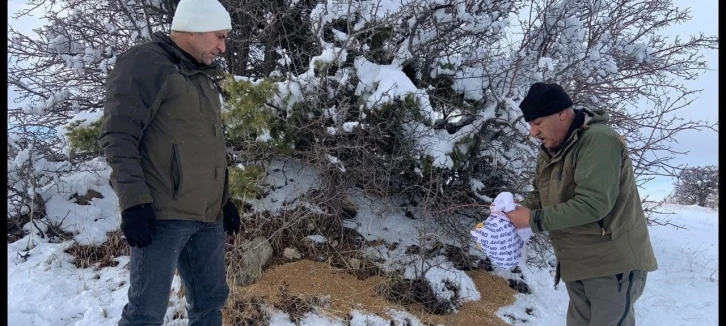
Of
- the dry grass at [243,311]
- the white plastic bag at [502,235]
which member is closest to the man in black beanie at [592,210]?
the white plastic bag at [502,235]

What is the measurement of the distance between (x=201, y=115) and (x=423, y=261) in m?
2.34

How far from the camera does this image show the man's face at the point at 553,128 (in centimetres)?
250

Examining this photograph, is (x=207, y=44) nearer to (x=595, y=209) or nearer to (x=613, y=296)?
(x=595, y=209)

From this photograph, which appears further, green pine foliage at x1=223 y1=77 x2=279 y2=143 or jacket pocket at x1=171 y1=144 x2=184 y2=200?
green pine foliage at x1=223 y1=77 x2=279 y2=143

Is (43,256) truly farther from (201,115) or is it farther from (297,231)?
(201,115)

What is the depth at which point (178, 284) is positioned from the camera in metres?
3.88

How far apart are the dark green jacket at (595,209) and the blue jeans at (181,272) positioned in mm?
1605

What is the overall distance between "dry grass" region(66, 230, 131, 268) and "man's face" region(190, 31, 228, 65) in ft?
8.72

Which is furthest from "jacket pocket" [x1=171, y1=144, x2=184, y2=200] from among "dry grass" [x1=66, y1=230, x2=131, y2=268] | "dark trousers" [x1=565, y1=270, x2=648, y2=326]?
"dry grass" [x1=66, y1=230, x2=131, y2=268]

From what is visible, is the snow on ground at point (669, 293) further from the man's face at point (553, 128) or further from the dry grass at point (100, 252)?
the dry grass at point (100, 252)

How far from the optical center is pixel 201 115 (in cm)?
246

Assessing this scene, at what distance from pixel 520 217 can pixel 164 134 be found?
5.74 feet

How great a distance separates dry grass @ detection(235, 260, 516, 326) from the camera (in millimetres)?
3799

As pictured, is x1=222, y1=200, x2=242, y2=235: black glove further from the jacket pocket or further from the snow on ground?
the snow on ground
